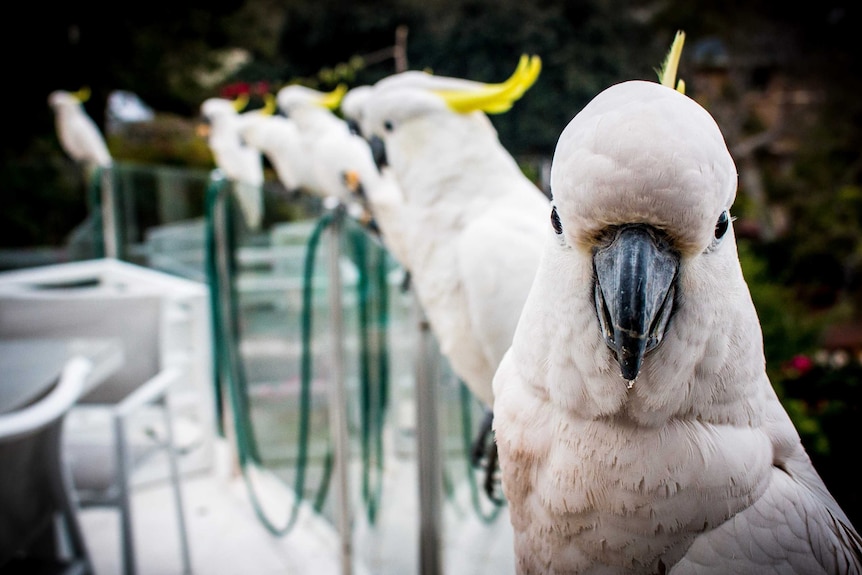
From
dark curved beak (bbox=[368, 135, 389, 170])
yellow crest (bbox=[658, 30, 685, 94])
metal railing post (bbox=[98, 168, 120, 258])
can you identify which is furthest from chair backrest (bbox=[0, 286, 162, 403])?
metal railing post (bbox=[98, 168, 120, 258])

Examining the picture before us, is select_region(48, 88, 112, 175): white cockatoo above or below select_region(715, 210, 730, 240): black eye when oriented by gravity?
above

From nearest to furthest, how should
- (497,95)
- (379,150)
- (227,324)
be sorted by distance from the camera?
(497,95) → (379,150) → (227,324)

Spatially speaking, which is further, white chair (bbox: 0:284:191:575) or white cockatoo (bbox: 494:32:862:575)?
white chair (bbox: 0:284:191:575)

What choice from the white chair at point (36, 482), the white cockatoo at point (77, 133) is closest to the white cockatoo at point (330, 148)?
the white chair at point (36, 482)

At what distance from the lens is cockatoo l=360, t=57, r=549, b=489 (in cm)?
93

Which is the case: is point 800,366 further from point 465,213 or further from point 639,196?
point 639,196

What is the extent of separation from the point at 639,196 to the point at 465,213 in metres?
0.67

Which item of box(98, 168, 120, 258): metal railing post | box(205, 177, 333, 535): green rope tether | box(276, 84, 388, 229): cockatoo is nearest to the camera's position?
box(205, 177, 333, 535): green rope tether

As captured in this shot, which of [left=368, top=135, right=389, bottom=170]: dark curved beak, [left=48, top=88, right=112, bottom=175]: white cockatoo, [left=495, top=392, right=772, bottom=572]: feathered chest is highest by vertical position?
[left=48, top=88, right=112, bottom=175]: white cockatoo

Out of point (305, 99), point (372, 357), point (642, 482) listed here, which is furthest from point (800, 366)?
point (305, 99)

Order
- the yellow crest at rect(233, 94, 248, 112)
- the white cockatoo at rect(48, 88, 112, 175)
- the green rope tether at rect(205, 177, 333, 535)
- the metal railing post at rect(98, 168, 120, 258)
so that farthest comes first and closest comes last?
1. the white cockatoo at rect(48, 88, 112, 175)
2. the yellow crest at rect(233, 94, 248, 112)
3. the metal railing post at rect(98, 168, 120, 258)
4. the green rope tether at rect(205, 177, 333, 535)

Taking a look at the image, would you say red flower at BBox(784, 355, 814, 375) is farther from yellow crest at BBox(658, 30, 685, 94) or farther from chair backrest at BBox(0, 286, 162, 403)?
chair backrest at BBox(0, 286, 162, 403)

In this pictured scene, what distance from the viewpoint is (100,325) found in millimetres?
1771

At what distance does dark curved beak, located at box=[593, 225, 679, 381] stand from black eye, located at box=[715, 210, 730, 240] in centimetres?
4
